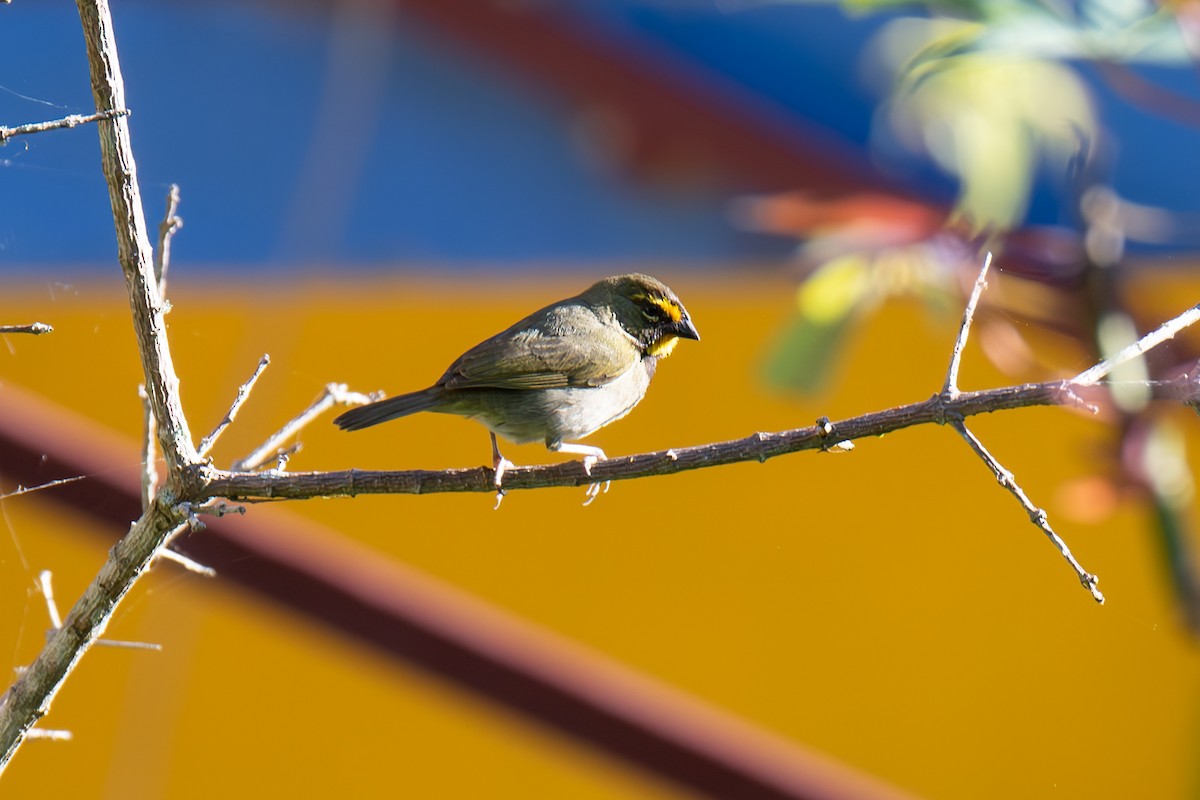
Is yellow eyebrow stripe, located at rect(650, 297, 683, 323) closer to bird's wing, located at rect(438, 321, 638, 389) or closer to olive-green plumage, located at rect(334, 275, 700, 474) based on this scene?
olive-green plumage, located at rect(334, 275, 700, 474)

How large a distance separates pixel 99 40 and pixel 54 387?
3908 mm

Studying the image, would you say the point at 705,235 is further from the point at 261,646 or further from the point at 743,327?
the point at 261,646

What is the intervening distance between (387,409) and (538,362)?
413mm

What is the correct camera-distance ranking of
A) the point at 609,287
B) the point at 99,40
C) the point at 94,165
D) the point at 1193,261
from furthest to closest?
1. the point at 1193,261
2. the point at 609,287
3. the point at 94,165
4. the point at 99,40

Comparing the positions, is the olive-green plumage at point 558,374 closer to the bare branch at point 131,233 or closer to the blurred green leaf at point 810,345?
the blurred green leaf at point 810,345

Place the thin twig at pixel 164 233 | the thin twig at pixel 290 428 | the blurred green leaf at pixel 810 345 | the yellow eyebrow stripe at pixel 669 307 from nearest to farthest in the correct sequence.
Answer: the thin twig at pixel 164 233 < the thin twig at pixel 290 428 < the blurred green leaf at pixel 810 345 < the yellow eyebrow stripe at pixel 669 307

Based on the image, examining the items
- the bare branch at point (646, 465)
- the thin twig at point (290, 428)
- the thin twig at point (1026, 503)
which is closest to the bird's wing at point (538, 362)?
the thin twig at point (290, 428)

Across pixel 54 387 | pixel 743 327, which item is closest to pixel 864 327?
pixel 743 327

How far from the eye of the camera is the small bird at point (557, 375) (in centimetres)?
A: 297

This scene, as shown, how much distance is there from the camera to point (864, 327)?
5227mm

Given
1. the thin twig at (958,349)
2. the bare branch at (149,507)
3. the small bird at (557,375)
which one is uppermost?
the small bird at (557,375)

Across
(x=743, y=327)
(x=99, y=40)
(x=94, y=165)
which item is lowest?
(x=99, y=40)

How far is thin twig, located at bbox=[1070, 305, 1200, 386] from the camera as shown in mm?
1586

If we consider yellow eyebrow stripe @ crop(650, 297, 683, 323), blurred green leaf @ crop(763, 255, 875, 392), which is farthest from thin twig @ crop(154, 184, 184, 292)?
yellow eyebrow stripe @ crop(650, 297, 683, 323)
